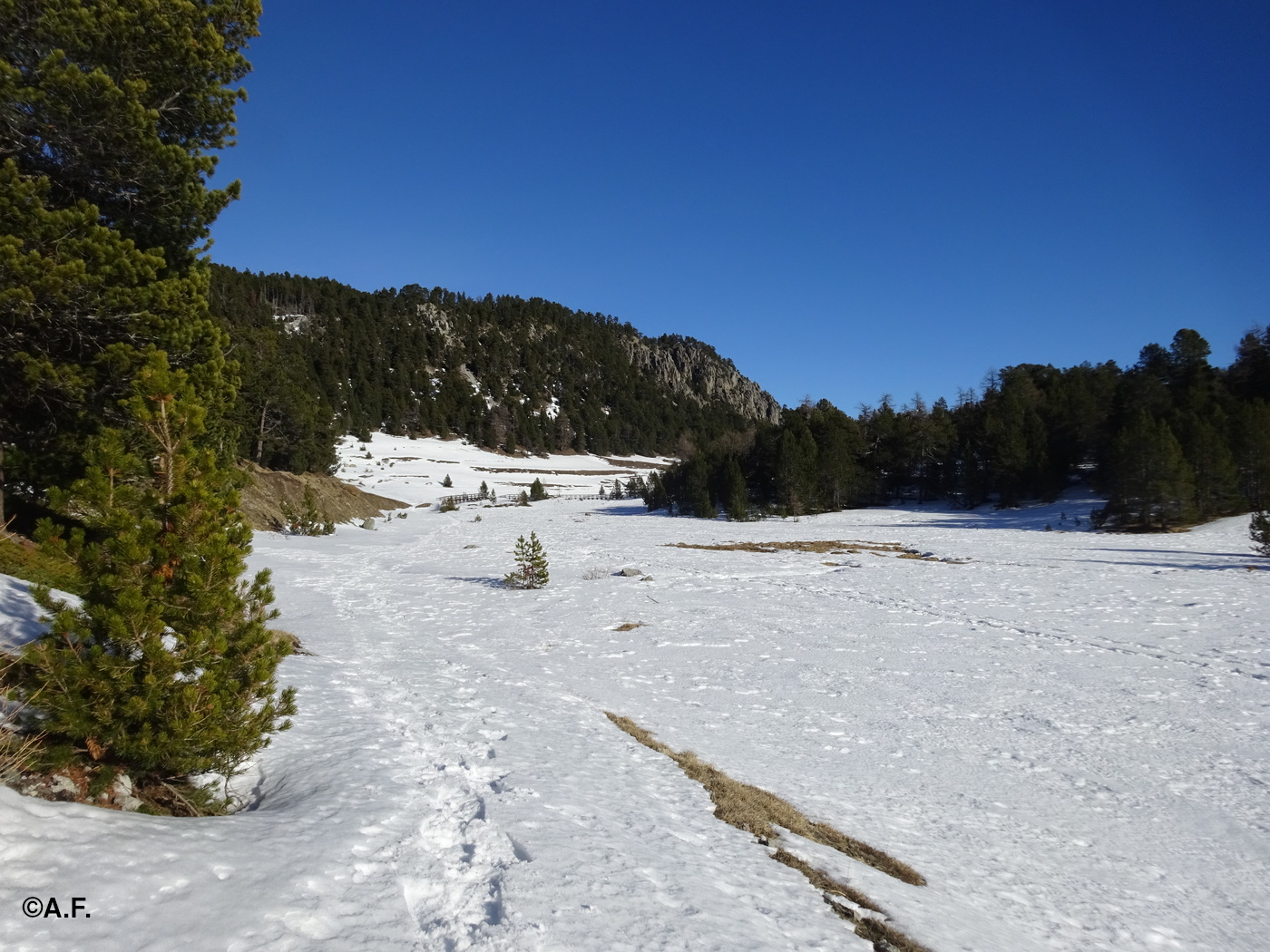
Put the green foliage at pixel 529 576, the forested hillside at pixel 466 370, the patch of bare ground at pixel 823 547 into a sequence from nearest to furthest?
the green foliage at pixel 529 576
the patch of bare ground at pixel 823 547
the forested hillside at pixel 466 370

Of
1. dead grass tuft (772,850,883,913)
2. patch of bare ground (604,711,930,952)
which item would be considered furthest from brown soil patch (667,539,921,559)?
dead grass tuft (772,850,883,913)

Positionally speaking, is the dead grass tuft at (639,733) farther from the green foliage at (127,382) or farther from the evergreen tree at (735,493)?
the evergreen tree at (735,493)

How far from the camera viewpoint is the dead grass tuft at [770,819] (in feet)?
18.0

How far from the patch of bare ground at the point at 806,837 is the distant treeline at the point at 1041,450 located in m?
42.7

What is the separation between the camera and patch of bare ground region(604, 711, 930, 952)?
4.29m

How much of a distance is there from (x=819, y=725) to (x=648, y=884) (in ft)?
17.8

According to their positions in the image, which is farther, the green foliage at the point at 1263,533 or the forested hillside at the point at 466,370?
the forested hillside at the point at 466,370

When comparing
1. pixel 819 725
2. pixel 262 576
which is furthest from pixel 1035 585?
pixel 262 576

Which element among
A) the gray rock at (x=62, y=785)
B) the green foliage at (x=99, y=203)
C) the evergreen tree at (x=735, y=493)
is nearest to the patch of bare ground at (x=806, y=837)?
the gray rock at (x=62, y=785)

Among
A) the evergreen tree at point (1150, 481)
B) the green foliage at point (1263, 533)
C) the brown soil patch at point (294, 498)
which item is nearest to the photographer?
the green foliage at point (1263, 533)

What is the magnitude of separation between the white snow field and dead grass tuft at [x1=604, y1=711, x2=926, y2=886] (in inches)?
8.6

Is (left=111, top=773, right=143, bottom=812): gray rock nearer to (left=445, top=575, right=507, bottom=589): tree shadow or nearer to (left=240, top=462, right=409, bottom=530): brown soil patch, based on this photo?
(left=445, top=575, right=507, bottom=589): tree shadow

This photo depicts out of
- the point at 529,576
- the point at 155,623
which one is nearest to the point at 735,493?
the point at 529,576

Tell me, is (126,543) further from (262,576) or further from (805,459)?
(805,459)
